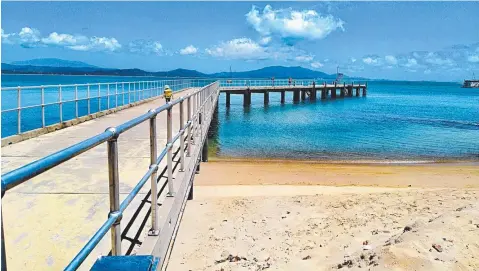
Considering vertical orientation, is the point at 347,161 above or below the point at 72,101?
below

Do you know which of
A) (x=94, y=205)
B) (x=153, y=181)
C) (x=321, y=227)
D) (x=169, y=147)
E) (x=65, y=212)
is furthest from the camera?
(x=321, y=227)

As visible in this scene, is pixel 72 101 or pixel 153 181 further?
pixel 72 101

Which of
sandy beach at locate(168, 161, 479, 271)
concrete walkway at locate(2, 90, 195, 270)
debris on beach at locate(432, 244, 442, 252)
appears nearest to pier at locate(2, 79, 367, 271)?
concrete walkway at locate(2, 90, 195, 270)

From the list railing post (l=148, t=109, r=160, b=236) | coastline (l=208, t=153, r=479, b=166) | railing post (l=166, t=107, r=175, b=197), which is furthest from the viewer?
coastline (l=208, t=153, r=479, b=166)

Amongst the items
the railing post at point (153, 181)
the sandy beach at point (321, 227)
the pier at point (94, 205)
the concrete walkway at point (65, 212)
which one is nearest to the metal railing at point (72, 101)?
the concrete walkway at point (65, 212)

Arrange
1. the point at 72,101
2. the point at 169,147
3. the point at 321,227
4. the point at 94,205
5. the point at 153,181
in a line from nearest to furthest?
the point at 153,181 → the point at 169,147 → the point at 94,205 → the point at 321,227 → the point at 72,101

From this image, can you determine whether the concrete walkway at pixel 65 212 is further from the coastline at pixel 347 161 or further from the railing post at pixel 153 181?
the coastline at pixel 347 161

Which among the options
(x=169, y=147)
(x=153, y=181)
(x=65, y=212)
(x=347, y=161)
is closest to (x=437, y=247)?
(x=169, y=147)

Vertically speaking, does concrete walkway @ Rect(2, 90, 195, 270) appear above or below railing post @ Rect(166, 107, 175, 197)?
below

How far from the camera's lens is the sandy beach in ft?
18.1

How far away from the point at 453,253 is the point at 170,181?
3491mm

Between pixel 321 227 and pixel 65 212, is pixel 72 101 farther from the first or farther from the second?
pixel 65 212

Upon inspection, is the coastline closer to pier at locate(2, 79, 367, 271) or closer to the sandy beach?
the sandy beach

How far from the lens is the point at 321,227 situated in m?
7.36
